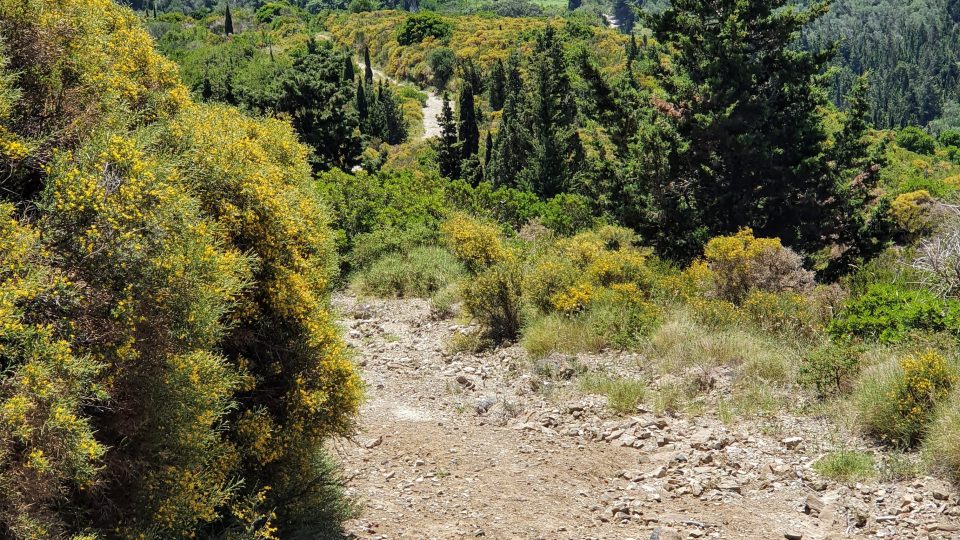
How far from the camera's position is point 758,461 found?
650cm

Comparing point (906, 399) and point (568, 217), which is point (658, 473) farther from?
point (568, 217)

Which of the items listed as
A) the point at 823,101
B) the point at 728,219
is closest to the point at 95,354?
the point at 728,219

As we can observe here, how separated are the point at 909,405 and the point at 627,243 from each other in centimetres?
867

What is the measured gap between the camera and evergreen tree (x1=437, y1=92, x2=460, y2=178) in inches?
1404

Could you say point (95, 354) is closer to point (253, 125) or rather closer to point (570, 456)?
point (253, 125)

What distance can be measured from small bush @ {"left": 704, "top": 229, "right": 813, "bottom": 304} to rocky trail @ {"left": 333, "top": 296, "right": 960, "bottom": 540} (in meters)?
2.46

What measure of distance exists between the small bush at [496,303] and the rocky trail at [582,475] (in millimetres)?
1174

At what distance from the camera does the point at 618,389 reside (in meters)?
7.86

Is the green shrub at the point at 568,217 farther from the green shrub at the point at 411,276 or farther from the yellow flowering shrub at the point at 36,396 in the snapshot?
the yellow flowering shrub at the point at 36,396

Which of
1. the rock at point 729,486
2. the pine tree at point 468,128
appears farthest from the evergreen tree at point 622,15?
the rock at point 729,486

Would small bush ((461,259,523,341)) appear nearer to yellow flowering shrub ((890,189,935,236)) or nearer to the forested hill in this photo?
yellow flowering shrub ((890,189,935,236))

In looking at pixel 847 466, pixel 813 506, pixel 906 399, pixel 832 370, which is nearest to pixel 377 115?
pixel 832 370

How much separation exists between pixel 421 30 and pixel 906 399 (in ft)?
272

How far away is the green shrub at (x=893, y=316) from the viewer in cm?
791
